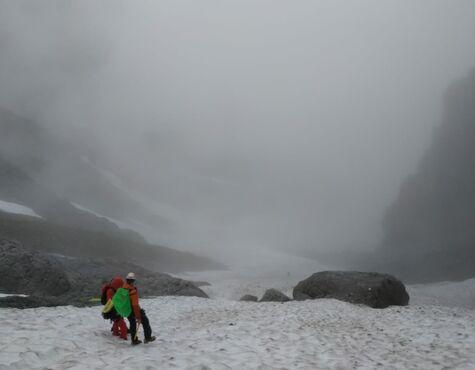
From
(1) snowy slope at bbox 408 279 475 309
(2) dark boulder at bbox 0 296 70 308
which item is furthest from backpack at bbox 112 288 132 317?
(1) snowy slope at bbox 408 279 475 309

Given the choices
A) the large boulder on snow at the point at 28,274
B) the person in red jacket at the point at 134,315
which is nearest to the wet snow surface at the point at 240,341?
the person in red jacket at the point at 134,315

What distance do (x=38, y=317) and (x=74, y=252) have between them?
6082 centimetres

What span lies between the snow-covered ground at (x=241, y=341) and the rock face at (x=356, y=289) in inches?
286

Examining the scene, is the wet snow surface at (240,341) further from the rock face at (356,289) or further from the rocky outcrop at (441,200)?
the rocky outcrop at (441,200)

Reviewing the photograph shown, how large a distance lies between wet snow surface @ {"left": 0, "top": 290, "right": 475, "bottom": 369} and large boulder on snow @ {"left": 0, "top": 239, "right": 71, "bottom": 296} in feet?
Result: 25.5

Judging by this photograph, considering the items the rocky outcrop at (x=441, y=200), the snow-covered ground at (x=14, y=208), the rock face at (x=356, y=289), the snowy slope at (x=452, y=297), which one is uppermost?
the rocky outcrop at (x=441, y=200)

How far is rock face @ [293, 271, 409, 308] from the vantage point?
1089 inches

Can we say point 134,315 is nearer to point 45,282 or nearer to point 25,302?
point 25,302

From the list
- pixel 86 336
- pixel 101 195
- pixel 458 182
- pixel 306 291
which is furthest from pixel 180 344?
pixel 101 195

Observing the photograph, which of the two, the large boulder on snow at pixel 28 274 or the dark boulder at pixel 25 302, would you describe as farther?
the large boulder on snow at pixel 28 274

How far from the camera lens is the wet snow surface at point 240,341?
9680 mm

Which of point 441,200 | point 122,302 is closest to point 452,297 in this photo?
point 122,302

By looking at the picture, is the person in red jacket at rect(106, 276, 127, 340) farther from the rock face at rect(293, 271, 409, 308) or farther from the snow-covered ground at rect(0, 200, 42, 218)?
the snow-covered ground at rect(0, 200, 42, 218)

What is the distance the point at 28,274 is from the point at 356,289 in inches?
899
